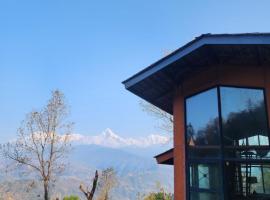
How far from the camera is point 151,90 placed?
35.4ft

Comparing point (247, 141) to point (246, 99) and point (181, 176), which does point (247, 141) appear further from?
point (181, 176)

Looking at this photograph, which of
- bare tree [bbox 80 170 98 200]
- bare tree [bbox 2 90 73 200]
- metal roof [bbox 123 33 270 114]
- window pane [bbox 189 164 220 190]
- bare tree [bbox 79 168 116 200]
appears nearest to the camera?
→ metal roof [bbox 123 33 270 114]

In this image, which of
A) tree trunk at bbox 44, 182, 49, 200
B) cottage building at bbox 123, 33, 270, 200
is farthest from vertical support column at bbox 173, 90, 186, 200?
tree trunk at bbox 44, 182, 49, 200

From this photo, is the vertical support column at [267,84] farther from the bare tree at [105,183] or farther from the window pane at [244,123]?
the bare tree at [105,183]

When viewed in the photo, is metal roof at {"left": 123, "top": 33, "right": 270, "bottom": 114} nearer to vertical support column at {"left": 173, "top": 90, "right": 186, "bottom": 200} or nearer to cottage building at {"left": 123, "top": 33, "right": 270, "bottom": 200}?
cottage building at {"left": 123, "top": 33, "right": 270, "bottom": 200}

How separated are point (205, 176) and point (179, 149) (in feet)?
3.98

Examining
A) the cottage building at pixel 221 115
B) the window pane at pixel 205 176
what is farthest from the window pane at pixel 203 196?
the window pane at pixel 205 176

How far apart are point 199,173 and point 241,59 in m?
3.03

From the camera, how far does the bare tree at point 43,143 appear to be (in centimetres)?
2511

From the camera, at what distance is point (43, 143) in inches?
1013

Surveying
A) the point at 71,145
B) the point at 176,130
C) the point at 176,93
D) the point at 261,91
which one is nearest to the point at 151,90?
the point at 176,93

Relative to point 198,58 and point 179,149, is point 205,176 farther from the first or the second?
point 198,58

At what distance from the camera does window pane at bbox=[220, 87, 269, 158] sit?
25.8ft

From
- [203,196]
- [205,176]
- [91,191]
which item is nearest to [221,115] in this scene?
[205,176]
